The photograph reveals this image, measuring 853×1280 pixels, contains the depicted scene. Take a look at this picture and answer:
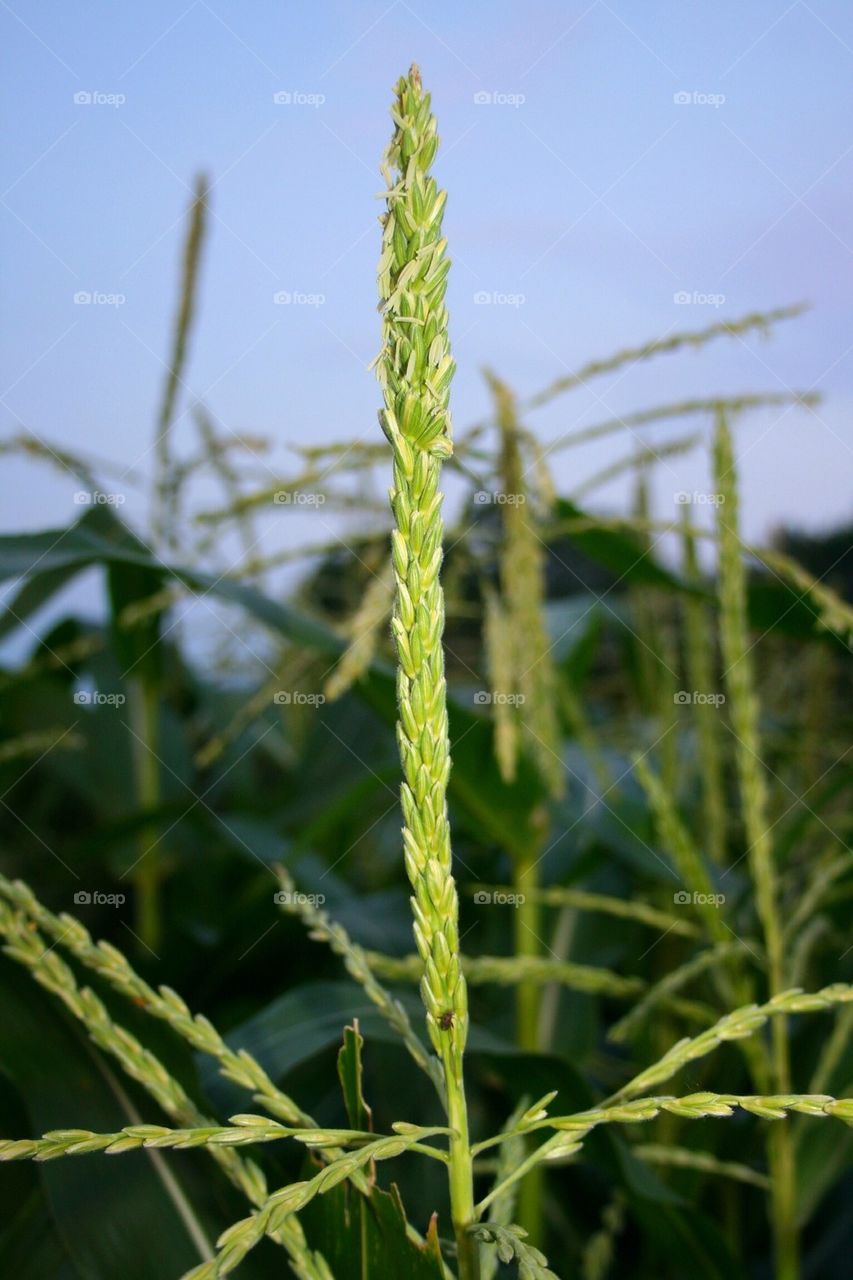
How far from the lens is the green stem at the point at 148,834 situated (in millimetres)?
A: 1405

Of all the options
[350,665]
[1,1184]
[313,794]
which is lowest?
[1,1184]

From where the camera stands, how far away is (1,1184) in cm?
72

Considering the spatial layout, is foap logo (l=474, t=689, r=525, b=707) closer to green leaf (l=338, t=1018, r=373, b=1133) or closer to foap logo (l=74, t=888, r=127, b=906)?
green leaf (l=338, t=1018, r=373, b=1133)

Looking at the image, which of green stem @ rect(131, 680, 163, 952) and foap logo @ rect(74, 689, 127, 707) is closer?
green stem @ rect(131, 680, 163, 952)

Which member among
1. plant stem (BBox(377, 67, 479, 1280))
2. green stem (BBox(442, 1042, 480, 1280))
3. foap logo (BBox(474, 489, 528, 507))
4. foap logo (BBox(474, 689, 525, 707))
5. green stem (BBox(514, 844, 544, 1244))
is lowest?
green stem (BBox(514, 844, 544, 1244))

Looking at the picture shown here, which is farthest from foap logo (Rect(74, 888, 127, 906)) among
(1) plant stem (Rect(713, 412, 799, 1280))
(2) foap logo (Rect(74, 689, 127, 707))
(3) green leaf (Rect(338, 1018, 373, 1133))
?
(3) green leaf (Rect(338, 1018, 373, 1133))

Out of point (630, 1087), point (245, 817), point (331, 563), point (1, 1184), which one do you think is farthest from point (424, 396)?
point (331, 563)

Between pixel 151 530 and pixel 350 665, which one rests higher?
pixel 151 530

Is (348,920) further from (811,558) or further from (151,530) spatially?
(811,558)

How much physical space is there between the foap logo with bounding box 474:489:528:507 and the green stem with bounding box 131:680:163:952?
2.10 ft

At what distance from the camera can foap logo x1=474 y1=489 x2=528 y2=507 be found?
910 millimetres

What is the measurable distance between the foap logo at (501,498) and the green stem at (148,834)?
0.64 m

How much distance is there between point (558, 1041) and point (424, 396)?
3.74 feet

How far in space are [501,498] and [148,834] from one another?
88cm
